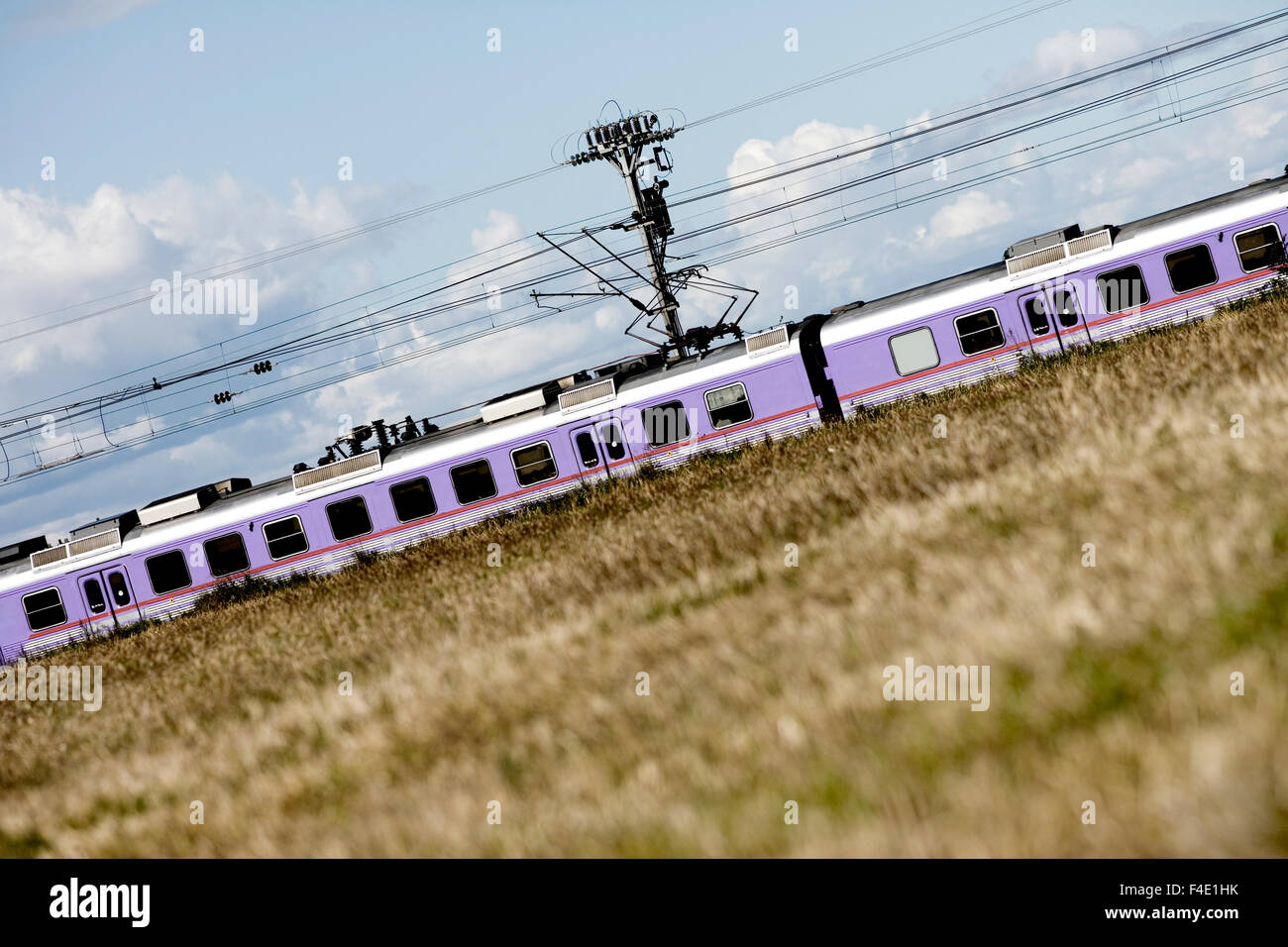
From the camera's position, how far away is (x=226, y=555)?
24.4 metres

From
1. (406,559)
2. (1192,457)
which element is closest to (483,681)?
(1192,457)

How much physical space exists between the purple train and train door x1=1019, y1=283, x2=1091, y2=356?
0.09ft

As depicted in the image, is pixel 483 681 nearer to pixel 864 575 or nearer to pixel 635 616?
pixel 635 616

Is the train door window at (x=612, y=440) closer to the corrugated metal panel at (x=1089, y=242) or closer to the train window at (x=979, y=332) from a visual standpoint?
the train window at (x=979, y=332)

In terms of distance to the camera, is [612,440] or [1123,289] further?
[612,440]

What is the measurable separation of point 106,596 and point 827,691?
25.9 metres

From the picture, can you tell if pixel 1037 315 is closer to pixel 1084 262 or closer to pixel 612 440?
pixel 1084 262

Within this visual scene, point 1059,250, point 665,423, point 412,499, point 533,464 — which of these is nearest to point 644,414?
point 665,423

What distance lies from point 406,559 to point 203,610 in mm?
7942

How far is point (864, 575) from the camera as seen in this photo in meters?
5.34

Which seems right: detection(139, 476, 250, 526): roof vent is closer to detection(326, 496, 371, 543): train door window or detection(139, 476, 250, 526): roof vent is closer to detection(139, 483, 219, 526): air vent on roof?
detection(139, 483, 219, 526): air vent on roof

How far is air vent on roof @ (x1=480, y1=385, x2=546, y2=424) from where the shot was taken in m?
22.4

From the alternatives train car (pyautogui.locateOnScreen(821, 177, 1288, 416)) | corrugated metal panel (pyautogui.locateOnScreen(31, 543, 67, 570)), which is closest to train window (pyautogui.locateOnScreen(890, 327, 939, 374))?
train car (pyautogui.locateOnScreen(821, 177, 1288, 416))

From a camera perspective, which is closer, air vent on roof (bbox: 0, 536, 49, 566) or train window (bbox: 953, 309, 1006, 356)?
train window (bbox: 953, 309, 1006, 356)
